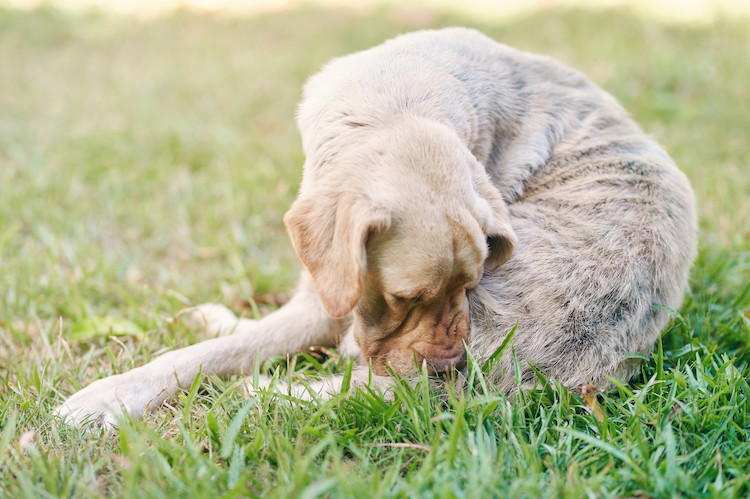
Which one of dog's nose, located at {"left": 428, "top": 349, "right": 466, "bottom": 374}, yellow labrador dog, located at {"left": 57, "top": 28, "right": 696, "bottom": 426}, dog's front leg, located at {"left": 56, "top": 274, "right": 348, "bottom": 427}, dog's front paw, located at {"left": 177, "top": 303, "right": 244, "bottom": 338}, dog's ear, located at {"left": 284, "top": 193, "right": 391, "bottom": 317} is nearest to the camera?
dog's ear, located at {"left": 284, "top": 193, "right": 391, "bottom": 317}

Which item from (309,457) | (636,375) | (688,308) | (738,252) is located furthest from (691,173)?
(309,457)

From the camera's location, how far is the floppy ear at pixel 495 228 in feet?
8.62

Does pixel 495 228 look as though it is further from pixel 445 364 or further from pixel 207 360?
pixel 207 360

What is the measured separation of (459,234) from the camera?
244 centimetres

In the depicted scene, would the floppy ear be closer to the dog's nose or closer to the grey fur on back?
the grey fur on back

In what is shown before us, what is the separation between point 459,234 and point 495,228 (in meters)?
0.25

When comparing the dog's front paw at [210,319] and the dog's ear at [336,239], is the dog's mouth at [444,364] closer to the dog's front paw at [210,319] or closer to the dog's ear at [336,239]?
the dog's ear at [336,239]

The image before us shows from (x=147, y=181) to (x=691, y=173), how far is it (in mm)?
4519

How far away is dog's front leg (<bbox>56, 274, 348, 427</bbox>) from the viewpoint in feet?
8.96

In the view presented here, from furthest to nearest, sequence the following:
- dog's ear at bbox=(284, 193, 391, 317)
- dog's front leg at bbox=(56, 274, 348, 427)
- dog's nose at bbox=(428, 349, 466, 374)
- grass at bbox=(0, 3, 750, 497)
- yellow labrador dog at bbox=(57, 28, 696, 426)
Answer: dog's front leg at bbox=(56, 274, 348, 427), dog's nose at bbox=(428, 349, 466, 374), yellow labrador dog at bbox=(57, 28, 696, 426), dog's ear at bbox=(284, 193, 391, 317), grass at bbox=(0, 3, 750, 497)

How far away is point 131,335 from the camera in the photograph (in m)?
3.46

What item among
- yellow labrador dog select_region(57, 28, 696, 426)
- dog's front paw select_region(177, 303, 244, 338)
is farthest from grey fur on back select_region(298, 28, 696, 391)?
dog's front paw select_region(177, 303, 244, 338)

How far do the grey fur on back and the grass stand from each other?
0.22 metres

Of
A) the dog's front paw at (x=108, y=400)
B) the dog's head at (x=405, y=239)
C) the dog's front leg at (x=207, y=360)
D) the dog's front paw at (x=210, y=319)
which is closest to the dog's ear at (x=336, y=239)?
the dog's head at (x=405, y=239)
